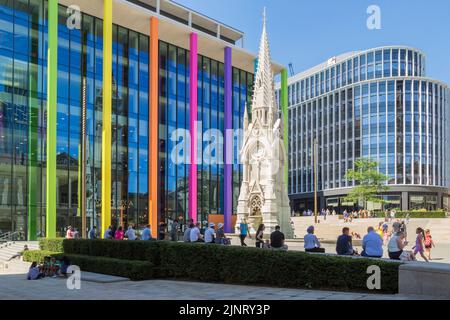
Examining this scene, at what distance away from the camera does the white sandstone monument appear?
40094mm

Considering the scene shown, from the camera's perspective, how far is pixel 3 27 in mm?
39375

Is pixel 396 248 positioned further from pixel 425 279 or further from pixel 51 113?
pixel 51 113

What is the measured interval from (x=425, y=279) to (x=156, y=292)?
25.6 ft

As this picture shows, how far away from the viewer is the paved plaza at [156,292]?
43.8 ft

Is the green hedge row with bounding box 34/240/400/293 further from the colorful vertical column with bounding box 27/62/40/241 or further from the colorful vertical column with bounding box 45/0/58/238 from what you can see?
the colorful vertical column with bounding box 27/62/40/241

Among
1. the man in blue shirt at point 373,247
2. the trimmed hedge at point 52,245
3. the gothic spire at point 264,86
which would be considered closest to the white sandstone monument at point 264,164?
the gothic spire at point 264,86

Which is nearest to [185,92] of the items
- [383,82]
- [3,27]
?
[3,27]

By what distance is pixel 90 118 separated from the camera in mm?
44906

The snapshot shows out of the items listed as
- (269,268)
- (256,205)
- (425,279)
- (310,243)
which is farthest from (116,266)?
(256,205)

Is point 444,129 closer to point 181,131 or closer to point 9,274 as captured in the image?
point 181,131

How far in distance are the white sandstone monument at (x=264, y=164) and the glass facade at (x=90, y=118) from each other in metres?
10.6

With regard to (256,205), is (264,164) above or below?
above

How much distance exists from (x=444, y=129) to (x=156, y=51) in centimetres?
7654

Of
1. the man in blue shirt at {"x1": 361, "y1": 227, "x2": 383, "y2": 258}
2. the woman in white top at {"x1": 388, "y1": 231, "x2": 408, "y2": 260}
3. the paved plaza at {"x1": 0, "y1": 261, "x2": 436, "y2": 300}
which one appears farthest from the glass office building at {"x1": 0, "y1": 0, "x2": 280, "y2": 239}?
the woman in white top at {"x1": 388, "y1": 231, "x2": 408, "y2": 260}
